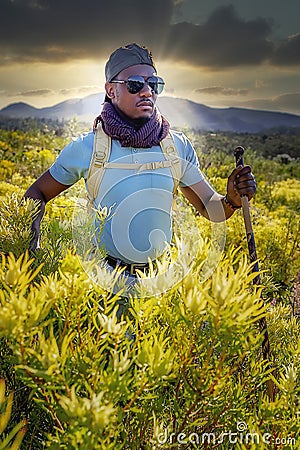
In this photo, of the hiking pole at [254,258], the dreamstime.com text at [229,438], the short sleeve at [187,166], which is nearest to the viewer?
the dreamstime.com text at [229,438]

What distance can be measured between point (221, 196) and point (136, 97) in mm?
498

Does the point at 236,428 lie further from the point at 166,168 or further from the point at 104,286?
the point at 166,168

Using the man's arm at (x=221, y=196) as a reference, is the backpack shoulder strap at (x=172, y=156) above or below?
above

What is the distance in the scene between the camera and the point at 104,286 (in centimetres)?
94

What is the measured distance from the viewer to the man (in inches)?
75.3

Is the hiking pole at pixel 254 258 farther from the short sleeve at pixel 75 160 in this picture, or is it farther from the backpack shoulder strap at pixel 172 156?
the short sleeve at pixel 75 160

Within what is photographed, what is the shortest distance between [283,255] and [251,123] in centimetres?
5531

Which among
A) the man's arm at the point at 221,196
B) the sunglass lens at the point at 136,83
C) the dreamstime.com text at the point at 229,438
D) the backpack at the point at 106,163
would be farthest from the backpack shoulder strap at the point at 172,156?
the dreamstime.com text at the point at 229,438

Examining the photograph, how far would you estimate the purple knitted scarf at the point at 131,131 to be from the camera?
1.97m

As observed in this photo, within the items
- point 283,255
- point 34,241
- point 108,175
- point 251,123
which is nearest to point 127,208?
point 108,175

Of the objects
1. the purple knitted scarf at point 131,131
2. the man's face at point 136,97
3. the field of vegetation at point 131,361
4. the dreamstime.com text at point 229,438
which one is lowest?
the dreamstime.com text at point 229,438

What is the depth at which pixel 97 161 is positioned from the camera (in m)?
1.95

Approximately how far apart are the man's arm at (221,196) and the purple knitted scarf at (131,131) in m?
0.26

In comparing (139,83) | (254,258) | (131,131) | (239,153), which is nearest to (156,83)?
(139,83)
